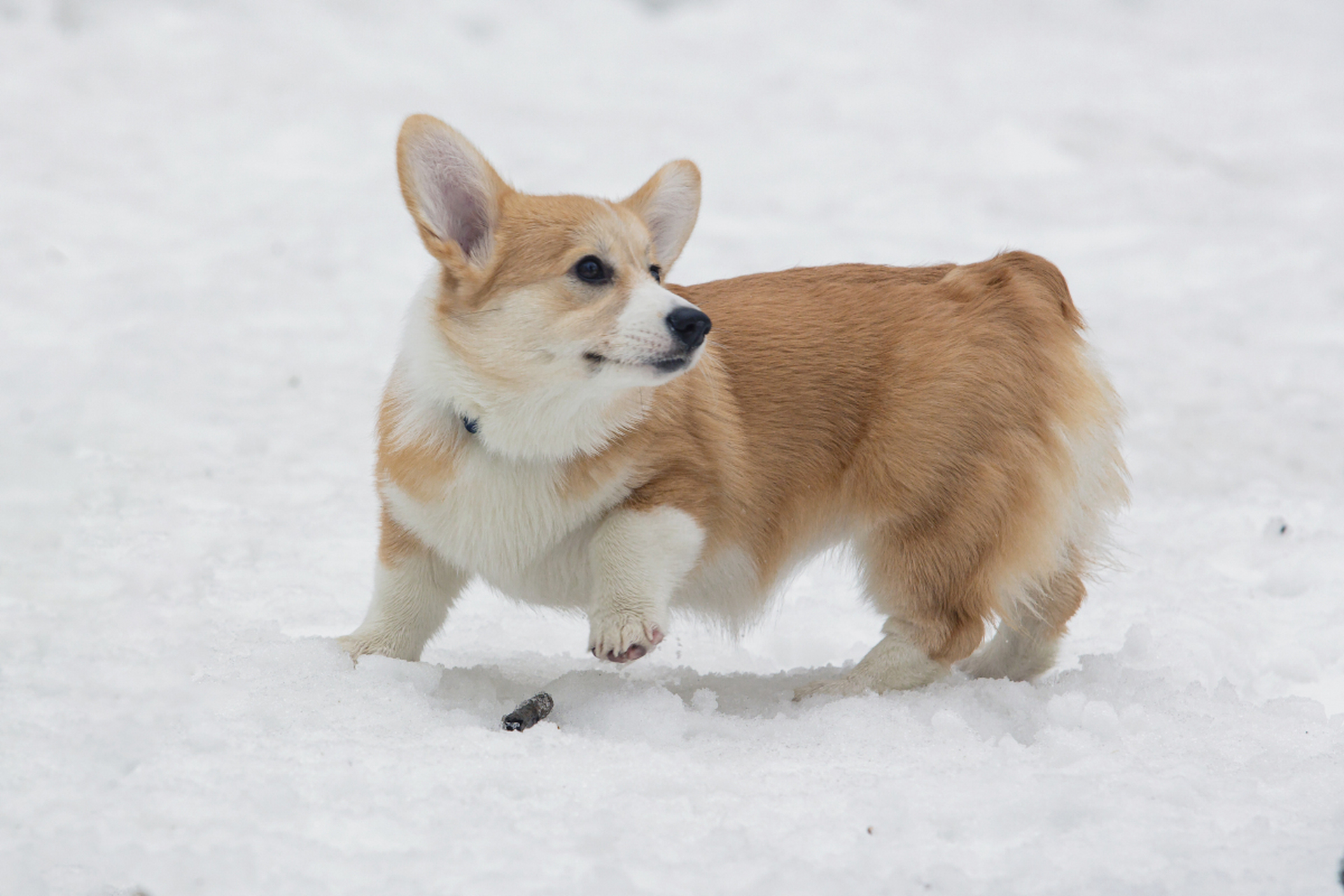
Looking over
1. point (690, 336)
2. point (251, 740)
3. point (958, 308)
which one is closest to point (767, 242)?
point (958, 308)

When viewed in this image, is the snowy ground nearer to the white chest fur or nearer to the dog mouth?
the white chest fur

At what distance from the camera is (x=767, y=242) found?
680 cm

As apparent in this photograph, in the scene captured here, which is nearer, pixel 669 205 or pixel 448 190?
pixel 448 190

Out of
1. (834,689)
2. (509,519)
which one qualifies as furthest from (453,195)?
(834,689)

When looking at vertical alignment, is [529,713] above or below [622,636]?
below

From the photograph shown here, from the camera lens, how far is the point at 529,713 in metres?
2.69

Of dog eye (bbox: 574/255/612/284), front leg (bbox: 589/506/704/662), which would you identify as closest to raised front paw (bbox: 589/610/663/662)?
front leg (bbox: 589/506/704/662)

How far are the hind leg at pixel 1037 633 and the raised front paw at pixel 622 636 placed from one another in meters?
1.06

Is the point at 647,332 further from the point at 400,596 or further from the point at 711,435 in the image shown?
the point at 400,596

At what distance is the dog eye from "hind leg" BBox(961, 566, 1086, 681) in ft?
4.60

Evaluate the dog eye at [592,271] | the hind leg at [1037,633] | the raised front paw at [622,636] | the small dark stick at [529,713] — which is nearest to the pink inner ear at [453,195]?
the dog eye at [592,271]

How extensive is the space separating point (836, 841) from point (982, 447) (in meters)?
Answer: 1.34

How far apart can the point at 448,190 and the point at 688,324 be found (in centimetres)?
71

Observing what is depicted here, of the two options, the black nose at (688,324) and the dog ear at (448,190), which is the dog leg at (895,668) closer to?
the black nose at (688,324)
